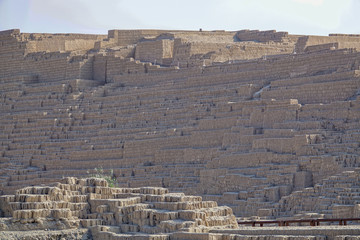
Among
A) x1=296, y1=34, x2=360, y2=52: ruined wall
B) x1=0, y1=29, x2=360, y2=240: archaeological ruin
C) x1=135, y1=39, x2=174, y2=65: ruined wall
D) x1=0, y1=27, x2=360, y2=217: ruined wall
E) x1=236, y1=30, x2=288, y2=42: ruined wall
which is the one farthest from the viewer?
x1=236, y1=30, x2=288, y2=42: ruined wall

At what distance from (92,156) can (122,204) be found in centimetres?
1854

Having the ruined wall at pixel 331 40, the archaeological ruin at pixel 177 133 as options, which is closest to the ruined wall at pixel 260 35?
the archaeological ruin at pixel 177 133

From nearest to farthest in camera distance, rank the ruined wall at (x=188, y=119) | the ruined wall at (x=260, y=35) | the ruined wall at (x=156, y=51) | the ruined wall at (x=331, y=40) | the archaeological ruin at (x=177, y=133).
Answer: the archaeological ruin at (x=177, y=133) → the ruined wall at (x=188, y=119) → the ruined wall at (x=331, y=40) → the ruined wall at (x=156, y=51) → the ruined wall at (x=260, y=35)

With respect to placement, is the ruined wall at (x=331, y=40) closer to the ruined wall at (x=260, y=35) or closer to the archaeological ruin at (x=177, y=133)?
the archaeological ruin at (x=177, y=133)

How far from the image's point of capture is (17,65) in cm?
6056

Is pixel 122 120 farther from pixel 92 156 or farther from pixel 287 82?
pixel 287 82

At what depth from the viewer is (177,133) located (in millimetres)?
48188

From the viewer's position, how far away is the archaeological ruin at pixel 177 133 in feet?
104

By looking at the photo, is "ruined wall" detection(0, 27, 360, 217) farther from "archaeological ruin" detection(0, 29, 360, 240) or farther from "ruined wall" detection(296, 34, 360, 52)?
"ruined wall" detection(296, 34, 360, 52)

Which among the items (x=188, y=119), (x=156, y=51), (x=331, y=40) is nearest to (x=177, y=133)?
(x=188, y=119)

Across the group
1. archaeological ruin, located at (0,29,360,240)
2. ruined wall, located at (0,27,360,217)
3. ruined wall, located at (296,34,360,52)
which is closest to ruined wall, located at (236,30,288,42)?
archaeological ruin, located at (0,29,360,240)

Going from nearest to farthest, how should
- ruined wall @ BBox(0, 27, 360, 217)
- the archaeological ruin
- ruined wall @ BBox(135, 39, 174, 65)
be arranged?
the archaeological ruin
ruined wall @ BBox(0, 27, 360, 217)
ruined wall @ BBox(135, 39, 174, 65)

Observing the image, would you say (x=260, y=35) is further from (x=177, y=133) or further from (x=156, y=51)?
(x=177, y=133)

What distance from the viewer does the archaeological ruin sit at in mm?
31719
